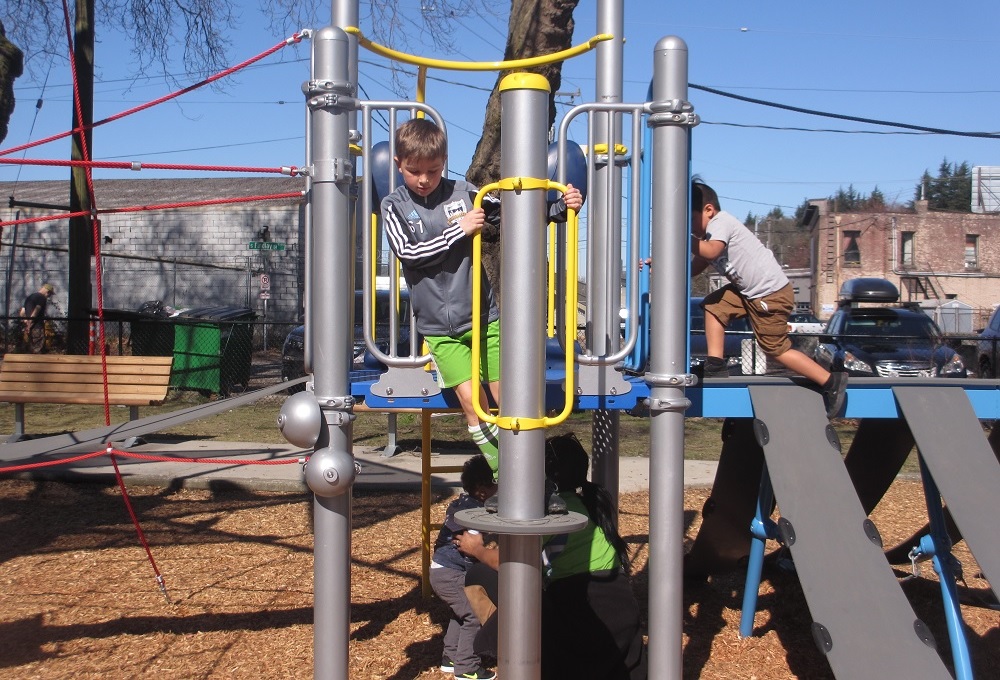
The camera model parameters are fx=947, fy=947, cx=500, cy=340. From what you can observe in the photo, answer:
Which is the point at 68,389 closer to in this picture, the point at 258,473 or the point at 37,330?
the point at 258,473

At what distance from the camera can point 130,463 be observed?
8.07m

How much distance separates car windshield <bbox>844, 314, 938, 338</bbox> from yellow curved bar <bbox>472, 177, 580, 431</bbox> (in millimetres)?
11975

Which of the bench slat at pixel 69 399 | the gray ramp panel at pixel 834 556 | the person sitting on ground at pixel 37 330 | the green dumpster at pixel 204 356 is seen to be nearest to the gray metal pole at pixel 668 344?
the gray ramp panel at pixel 834 556

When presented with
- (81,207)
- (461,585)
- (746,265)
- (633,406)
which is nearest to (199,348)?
(81,207)

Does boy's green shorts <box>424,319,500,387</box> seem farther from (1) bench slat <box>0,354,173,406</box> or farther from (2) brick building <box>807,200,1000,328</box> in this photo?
(2) brick building <box>807,200,1000,328</box>

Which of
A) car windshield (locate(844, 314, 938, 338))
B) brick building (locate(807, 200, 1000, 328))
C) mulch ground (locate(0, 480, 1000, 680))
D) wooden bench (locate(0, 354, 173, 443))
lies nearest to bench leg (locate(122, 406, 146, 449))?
wooden bench (locate(0, 354, 173, 443))

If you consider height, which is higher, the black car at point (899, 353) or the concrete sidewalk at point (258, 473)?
the black car at point (899, 353)

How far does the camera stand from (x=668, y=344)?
2.95m

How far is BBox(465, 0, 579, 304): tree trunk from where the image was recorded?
330 inches

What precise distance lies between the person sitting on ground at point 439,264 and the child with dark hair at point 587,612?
0.55 meters

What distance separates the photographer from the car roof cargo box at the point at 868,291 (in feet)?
64.0

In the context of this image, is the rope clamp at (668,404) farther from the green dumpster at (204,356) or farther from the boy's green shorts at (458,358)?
the green dumpster at (204,356)

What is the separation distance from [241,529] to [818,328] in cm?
2535

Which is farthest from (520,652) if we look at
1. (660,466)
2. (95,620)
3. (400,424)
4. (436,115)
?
(400,424)
